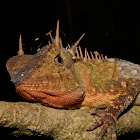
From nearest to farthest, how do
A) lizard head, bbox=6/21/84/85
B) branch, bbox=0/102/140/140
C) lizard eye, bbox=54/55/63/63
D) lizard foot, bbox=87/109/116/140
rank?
1. branch, bbox=0/102/140/140
2. lizard head, bbox=6/21/84/85
3. lizard foot, bbox=87/109/116/140
4. lizard eye, bbox=54/55/63/63

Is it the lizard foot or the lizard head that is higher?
the lizard head

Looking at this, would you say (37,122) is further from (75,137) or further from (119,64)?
(119,64)

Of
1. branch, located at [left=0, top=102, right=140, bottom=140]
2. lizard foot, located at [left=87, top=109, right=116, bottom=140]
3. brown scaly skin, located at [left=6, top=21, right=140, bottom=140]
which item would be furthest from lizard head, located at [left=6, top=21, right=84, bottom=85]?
lizard foot, located at [left=87, top=109, right=116, bottom=140]

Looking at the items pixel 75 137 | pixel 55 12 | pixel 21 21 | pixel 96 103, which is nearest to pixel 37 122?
pixel 75 137

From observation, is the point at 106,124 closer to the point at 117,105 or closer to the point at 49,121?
the point at 117,105

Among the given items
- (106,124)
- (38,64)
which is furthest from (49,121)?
(106,124)

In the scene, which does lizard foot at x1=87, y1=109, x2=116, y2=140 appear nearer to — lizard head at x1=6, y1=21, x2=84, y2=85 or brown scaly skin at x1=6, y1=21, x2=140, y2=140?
brown scaly skin at x1=6, y1=21, x2=140, y2=140

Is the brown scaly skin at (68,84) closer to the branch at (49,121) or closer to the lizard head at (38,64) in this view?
the lizard head at (38,64)
